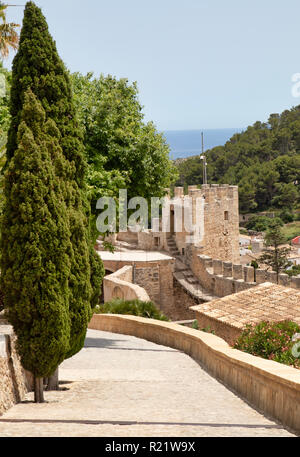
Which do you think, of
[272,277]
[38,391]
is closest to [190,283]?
[272,277]

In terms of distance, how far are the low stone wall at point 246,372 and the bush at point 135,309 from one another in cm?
249

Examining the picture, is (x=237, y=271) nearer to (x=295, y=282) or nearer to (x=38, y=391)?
(x=295, y=282)

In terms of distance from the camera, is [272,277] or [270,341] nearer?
[270,341]

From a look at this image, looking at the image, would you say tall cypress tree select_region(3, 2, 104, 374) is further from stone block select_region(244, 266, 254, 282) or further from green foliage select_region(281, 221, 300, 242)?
green foliage select_region(281, 221, 300, 242)

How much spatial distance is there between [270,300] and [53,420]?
10977 millimetres

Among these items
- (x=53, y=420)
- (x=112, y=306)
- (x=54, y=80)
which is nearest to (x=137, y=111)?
(x=112, y=306)

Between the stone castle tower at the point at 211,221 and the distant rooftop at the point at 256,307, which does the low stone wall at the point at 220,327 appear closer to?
the distant rooftop at the point at 256,307

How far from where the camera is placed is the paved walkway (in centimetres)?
538

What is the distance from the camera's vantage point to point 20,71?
25.3 feet

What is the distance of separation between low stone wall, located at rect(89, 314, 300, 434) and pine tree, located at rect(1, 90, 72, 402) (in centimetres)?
202

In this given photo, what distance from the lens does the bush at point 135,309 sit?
15.4 m

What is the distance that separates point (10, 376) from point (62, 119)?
3091 millimetres

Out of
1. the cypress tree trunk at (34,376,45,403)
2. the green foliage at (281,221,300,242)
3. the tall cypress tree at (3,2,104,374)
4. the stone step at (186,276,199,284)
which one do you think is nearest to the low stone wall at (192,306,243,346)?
the tall cypress tree at (3,2,104,374)

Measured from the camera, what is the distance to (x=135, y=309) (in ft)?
51.2
